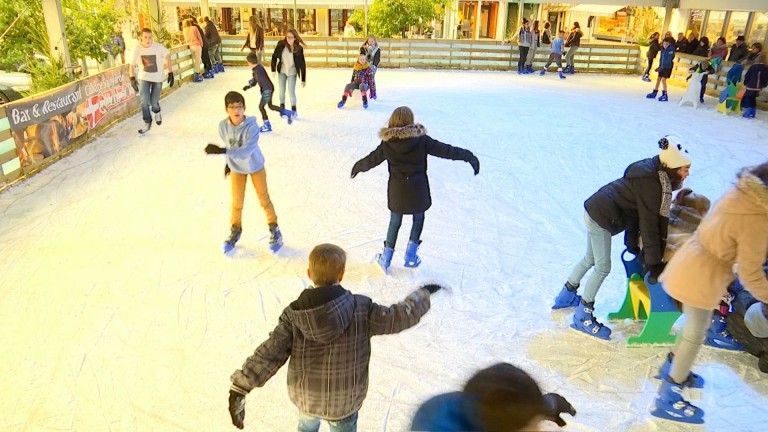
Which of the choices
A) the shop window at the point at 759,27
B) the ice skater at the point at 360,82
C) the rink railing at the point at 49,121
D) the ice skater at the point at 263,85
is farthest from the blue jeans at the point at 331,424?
the shop window at the point at 759,27

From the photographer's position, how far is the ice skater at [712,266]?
2.27 meters

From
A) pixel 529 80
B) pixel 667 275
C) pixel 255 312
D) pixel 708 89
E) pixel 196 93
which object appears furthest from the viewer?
pixel 529 80

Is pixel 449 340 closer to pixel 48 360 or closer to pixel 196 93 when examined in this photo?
pixel 48 360

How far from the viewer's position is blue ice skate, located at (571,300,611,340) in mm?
3453

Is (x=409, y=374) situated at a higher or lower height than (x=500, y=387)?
lower

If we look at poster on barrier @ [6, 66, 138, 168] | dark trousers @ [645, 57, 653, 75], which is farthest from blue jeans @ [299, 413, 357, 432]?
dark trousers @ [645, 57, 653, 75]

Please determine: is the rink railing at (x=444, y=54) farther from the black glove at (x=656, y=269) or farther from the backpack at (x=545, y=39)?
the black glove at (x=656, y=269)

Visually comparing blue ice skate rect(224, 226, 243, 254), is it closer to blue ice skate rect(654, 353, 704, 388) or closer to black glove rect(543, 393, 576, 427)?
blue ice skate rect(654, 353, 704, 388)

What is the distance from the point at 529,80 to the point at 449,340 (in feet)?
→ 40.3

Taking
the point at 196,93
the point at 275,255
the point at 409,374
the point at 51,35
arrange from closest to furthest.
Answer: the point at 409,374 → the point at 275,255 → the point at 51,35 → the point at 196,93

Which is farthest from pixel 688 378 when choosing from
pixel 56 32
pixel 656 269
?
pixel 56 32

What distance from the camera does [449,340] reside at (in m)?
3.48

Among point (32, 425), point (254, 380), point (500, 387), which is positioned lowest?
point (32, 425)

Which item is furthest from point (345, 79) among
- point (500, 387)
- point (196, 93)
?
point (500, 387)
